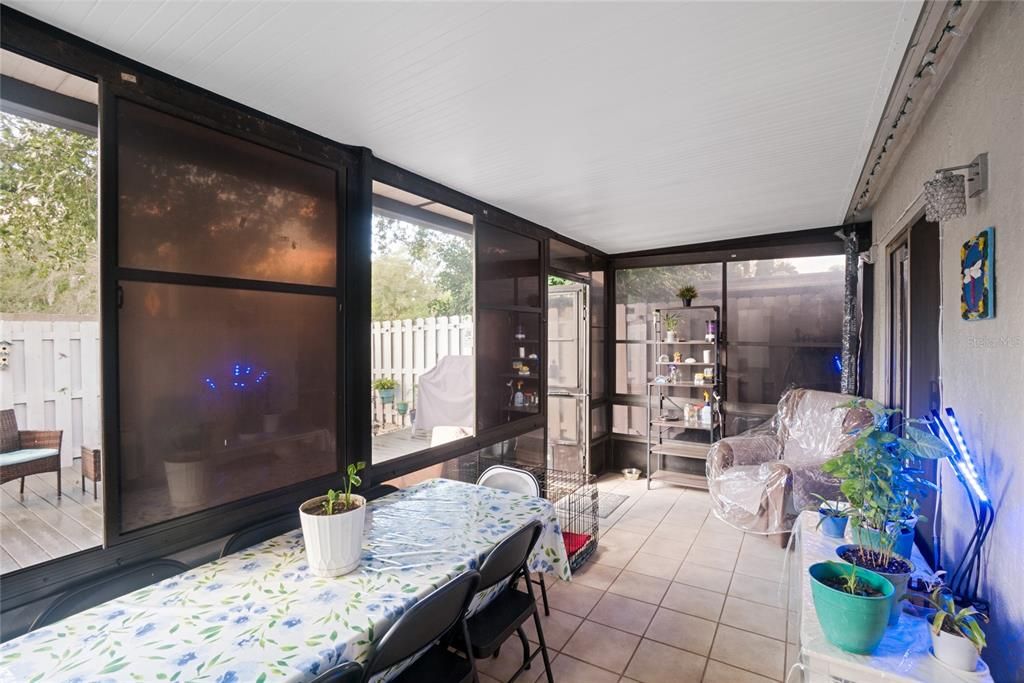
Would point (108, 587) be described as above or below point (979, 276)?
below

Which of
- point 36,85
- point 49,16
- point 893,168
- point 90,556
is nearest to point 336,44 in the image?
point 49,16

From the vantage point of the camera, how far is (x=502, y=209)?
3602 mm

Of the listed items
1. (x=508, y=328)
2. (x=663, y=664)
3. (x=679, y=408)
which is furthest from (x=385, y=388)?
(x=679, y=408)

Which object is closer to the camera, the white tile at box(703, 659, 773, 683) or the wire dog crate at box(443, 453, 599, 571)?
the white tile at box(703, 659, 773, 683)

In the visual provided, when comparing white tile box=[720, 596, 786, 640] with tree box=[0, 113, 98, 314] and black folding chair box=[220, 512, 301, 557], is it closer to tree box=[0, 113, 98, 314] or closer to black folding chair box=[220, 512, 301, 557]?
black folding chair box=[220, 512, 301, 557]

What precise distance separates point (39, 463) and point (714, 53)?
2.70m

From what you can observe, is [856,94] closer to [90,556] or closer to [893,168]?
[893,168]

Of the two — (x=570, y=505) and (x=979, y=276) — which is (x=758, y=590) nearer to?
(x=570, y=505)

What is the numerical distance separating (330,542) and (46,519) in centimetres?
95

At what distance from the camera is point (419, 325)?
122 inches

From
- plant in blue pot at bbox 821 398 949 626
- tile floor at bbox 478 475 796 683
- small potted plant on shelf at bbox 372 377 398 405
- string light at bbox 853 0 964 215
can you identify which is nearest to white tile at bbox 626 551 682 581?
tile floor at bbox 478 475 796 683

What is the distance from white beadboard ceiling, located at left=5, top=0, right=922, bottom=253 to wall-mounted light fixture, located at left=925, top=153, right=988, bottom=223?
0.46 meters

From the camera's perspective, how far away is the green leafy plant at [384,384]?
2652mm

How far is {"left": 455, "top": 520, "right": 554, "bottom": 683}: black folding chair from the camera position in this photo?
5.44 feet
